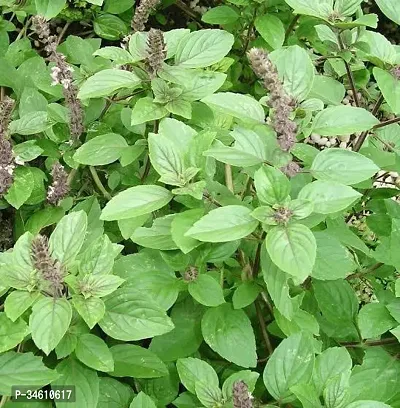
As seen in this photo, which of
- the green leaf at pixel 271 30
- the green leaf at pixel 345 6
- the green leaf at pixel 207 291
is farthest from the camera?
the green leaf at pixel 271 30

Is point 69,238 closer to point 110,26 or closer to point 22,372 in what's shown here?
point 22,372

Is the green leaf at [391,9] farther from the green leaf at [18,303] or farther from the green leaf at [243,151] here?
the green leaf at [18,303]

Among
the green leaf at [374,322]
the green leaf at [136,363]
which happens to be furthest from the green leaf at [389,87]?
the green leaf at [136,363]

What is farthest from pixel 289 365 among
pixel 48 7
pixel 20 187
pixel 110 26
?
pixel 110 26

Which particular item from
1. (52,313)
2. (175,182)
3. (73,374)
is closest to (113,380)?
(73,374)

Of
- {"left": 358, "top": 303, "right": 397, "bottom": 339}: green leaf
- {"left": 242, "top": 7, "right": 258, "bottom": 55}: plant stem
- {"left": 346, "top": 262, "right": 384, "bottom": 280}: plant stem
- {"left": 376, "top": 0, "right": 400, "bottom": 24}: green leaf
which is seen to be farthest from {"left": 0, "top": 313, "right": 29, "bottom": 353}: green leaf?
{"left": 242, "top": 7, "right": 258, "bottom": 55}: plant stem

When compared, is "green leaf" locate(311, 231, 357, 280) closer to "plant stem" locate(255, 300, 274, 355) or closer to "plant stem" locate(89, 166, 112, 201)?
"plant stem" locate(255, 300, 274, 355)

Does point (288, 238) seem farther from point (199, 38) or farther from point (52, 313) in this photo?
point (199, 38)
